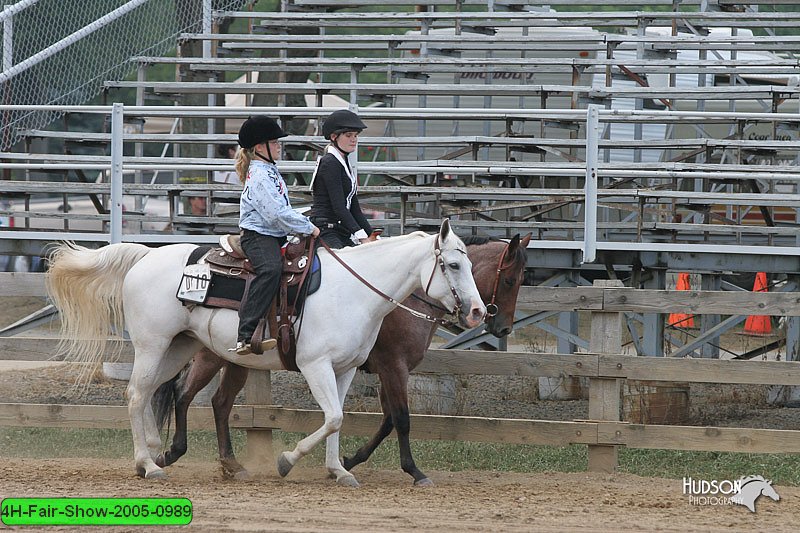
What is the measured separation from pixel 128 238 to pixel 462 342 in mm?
3212

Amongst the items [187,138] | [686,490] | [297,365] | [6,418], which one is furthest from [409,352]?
[187,138]

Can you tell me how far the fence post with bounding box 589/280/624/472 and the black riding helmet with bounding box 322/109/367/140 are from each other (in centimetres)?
228

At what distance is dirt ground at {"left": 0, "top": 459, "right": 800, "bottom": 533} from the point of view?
6.23 metres

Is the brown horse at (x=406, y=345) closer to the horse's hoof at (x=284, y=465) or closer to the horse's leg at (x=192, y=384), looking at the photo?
the horse's leg at (x=192, y=384)

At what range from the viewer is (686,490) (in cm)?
766

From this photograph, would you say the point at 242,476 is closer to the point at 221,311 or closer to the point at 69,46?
the point at 221,311

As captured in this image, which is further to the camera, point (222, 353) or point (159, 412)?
point (159, 412)

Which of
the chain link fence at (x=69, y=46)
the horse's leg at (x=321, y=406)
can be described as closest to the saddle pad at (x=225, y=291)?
the horse's leg at (x=321, y=406)

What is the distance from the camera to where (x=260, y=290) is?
7477 millimetres

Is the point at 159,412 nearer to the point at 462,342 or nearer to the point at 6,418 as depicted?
the point at 6,418

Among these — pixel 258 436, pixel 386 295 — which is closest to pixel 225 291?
pixel 386 295

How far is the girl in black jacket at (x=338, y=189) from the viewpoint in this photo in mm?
7969

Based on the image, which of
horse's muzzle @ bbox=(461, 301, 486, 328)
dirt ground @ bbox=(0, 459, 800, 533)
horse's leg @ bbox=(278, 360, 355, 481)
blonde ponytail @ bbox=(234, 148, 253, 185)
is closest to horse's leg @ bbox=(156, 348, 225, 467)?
dirt ground @ bbox=(0, 459, 800, 533)

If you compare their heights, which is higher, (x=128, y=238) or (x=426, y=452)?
(x=128, y=238)
